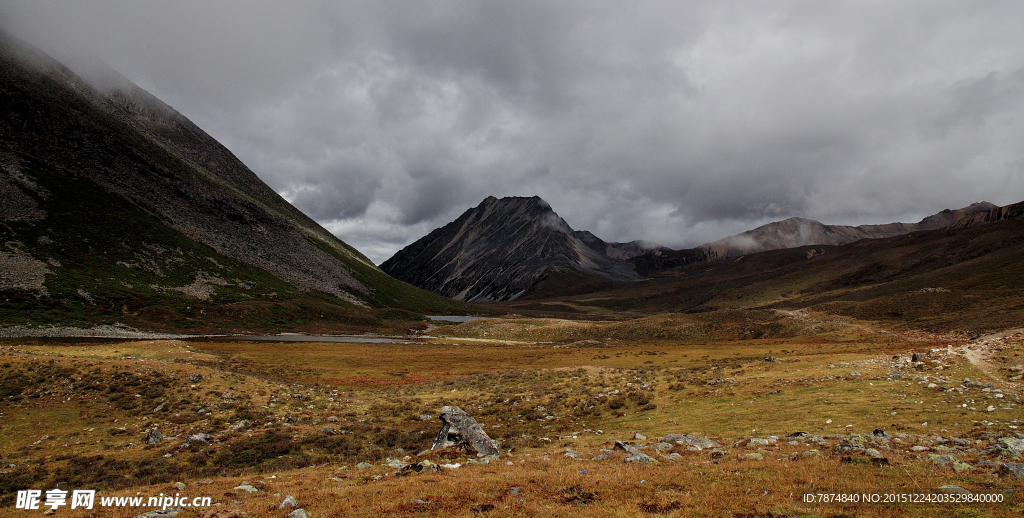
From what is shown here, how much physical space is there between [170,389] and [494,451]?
27741 millimetres

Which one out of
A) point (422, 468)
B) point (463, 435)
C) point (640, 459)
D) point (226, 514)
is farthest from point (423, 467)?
point (640, 459)

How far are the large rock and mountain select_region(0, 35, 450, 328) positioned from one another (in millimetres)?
94128

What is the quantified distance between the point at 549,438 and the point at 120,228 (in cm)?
15386

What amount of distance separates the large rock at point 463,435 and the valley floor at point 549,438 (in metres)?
0.77

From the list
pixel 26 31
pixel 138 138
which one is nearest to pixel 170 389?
pixel 138 138

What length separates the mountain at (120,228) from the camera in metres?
93.9

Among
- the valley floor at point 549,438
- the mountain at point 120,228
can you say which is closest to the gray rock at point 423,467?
the valley floor at point 549,438

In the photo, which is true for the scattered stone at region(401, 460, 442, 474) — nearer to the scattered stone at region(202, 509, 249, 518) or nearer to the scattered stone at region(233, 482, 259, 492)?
the scattered stone at region(233, 482, 259, 492)

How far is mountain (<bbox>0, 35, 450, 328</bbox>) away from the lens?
308 ft

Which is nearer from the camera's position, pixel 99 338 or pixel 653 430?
pixel 653 430

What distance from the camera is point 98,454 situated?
68.9 feet

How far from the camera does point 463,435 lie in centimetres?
2084

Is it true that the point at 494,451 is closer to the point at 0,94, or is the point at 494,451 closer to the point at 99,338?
the point at 99,338

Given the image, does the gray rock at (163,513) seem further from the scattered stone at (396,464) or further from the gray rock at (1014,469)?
the gray rock at (1014,469)
